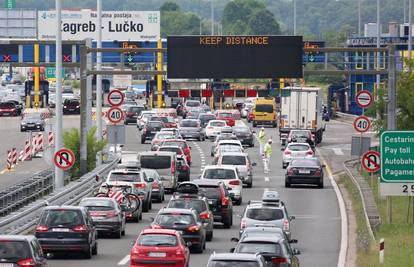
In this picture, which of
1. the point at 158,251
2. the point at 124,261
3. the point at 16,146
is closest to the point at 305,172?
the point at 124,261

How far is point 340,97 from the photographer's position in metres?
132

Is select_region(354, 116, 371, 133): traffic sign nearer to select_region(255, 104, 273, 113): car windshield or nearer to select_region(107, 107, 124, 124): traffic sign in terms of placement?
select_region(107, 107, 124, 124): traffic sign

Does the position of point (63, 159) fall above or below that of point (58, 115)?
below

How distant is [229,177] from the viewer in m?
51.8

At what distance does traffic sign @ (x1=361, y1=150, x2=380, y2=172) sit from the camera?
48.5 m

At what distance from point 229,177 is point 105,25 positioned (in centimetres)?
5307

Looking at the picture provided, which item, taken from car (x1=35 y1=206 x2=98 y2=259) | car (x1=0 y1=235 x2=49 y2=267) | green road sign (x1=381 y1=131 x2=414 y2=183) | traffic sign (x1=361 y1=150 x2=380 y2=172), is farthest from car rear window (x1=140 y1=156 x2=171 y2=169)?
car (x1=0 y1=235 x2=49 y2=267)

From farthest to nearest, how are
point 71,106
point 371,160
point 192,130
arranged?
point 71,106, point 192,130, point 371,160

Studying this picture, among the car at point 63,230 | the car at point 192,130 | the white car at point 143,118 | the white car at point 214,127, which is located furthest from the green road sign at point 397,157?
the white car at point 143,118

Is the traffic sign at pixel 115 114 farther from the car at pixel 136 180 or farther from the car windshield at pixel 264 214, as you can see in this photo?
the car windshield at pixel 264 214

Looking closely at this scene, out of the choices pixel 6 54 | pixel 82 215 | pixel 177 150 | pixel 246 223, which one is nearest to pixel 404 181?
pixel 246 223

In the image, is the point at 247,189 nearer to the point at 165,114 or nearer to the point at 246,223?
the point at 246,223

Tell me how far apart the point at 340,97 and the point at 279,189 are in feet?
241

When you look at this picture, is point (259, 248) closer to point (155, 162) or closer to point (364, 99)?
point (155, 162)
